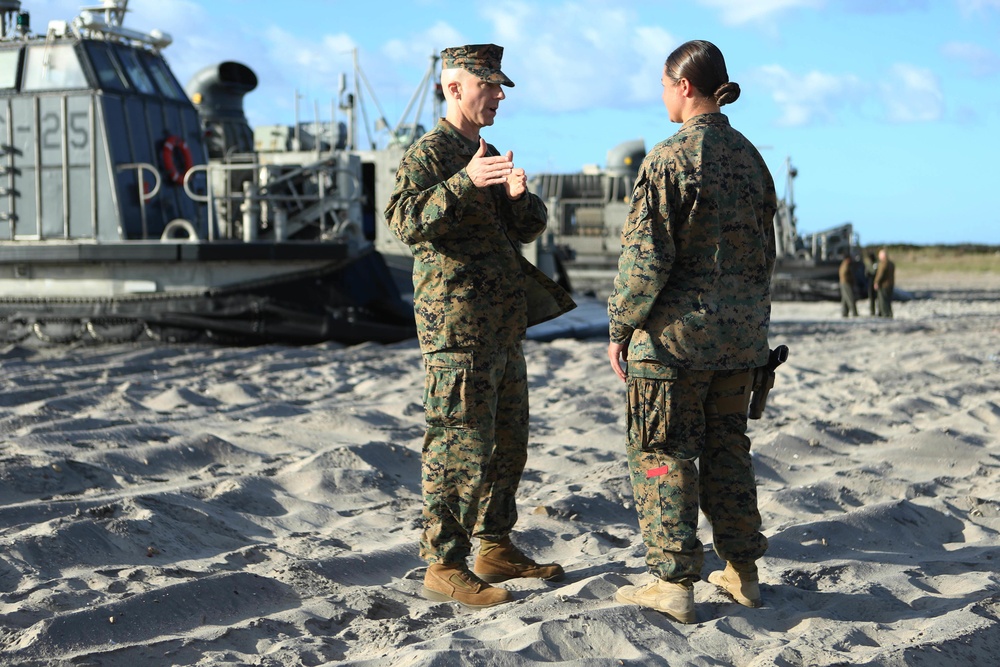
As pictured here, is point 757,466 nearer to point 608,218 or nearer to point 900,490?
point 900,490

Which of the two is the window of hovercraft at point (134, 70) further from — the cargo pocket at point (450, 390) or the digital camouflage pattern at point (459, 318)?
the cargo pocket at point (450, 390)

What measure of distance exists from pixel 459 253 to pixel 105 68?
353 inches

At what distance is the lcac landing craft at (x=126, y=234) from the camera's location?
10594 millimetres

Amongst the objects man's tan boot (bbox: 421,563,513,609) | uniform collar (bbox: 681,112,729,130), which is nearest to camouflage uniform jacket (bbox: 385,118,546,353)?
uniform collar (bbox: 681,112,729,130)

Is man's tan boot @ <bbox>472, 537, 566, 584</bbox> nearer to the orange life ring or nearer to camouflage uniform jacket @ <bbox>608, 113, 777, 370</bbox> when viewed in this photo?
camouflage uniform jacket @ <bbox>608, 113, 777, 370</bbox>

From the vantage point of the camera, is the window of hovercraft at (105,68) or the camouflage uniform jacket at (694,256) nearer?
the camouflage uniform jacket at (694,256)

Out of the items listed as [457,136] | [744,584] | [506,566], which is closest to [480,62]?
[457,136]

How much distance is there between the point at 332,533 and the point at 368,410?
2475 mm

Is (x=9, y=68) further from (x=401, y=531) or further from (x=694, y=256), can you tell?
(x=694, y=256)

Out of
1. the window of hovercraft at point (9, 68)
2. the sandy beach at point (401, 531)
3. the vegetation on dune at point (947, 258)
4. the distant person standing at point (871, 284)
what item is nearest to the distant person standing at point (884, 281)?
the distant person standing at point (871, 284)

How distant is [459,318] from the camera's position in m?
3.41

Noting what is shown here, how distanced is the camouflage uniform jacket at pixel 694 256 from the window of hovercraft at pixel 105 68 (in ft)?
30.0

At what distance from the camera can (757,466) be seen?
5410 mm

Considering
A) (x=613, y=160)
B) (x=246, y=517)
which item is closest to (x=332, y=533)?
(x=246, y=517)
